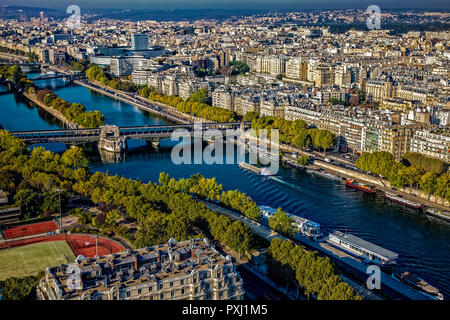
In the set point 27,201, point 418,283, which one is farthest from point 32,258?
point 418,283

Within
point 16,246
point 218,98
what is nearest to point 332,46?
point 218,98

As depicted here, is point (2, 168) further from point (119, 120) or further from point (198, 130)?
point (119, 120)

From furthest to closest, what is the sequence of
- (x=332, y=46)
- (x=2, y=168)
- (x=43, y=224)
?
(x=332, y=46) → (x=2, y=168) → (x=43, y=224)

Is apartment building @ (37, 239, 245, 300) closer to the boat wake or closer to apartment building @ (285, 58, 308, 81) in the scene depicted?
the boat wake

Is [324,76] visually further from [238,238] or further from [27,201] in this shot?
[238,238]

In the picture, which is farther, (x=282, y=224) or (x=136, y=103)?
(x=136, y=103)

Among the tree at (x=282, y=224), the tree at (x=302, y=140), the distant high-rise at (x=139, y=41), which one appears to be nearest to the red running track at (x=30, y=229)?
the tree at (x=282, y=224)
